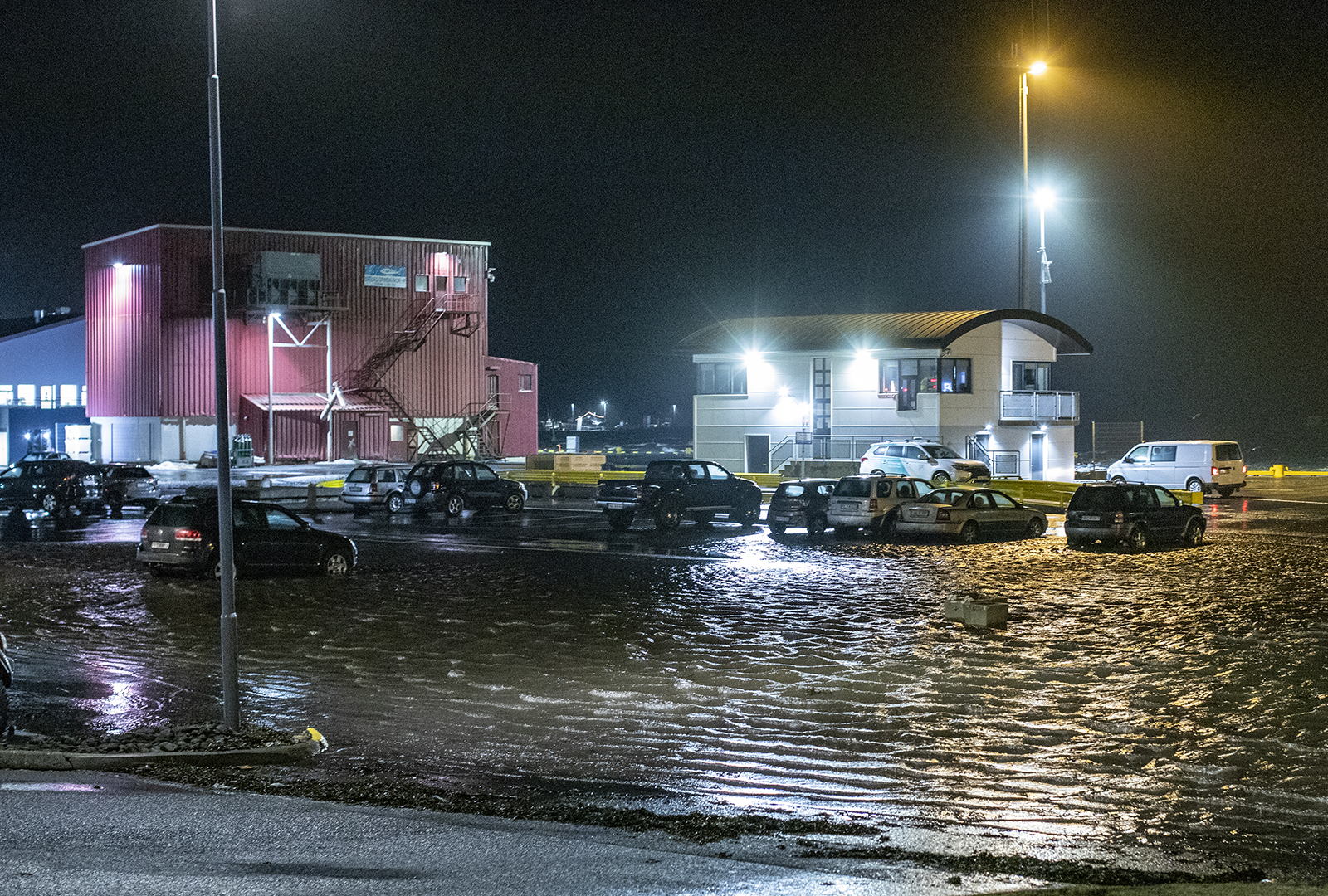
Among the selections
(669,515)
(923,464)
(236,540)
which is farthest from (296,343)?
(236,540)

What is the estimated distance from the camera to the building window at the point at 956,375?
163ft

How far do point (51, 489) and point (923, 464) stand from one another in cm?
2713

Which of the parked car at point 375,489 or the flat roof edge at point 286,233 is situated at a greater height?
the flat roof edge at point 286,233

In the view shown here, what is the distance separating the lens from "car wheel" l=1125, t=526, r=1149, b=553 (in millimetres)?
26516

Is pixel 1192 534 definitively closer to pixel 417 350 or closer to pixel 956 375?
pixel 956 375

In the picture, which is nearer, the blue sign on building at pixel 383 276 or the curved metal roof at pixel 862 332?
the curved metal roof at pixel 862 332

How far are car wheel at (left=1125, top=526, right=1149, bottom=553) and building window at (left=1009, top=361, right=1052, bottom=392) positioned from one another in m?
26.1

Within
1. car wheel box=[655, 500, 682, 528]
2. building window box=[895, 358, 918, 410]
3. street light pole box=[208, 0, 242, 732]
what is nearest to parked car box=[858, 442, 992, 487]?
building window box=[895, 358, 918, 410]

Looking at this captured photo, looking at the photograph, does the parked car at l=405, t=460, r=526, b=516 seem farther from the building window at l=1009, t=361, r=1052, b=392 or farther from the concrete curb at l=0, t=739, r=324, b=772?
the concrete curb at l=0, t=739, r=324, b=772

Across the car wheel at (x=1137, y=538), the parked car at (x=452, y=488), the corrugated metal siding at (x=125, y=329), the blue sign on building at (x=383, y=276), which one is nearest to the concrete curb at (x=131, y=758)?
the car wheel at (x=1137, y=538)

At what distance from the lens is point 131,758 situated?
948cm

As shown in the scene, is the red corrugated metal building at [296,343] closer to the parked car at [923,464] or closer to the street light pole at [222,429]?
the parked car at [923,464]

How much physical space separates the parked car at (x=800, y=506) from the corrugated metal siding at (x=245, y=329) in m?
41.8

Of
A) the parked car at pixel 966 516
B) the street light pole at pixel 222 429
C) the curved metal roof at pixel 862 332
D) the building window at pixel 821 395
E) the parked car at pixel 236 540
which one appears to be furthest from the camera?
the building window at pixel 821 395
